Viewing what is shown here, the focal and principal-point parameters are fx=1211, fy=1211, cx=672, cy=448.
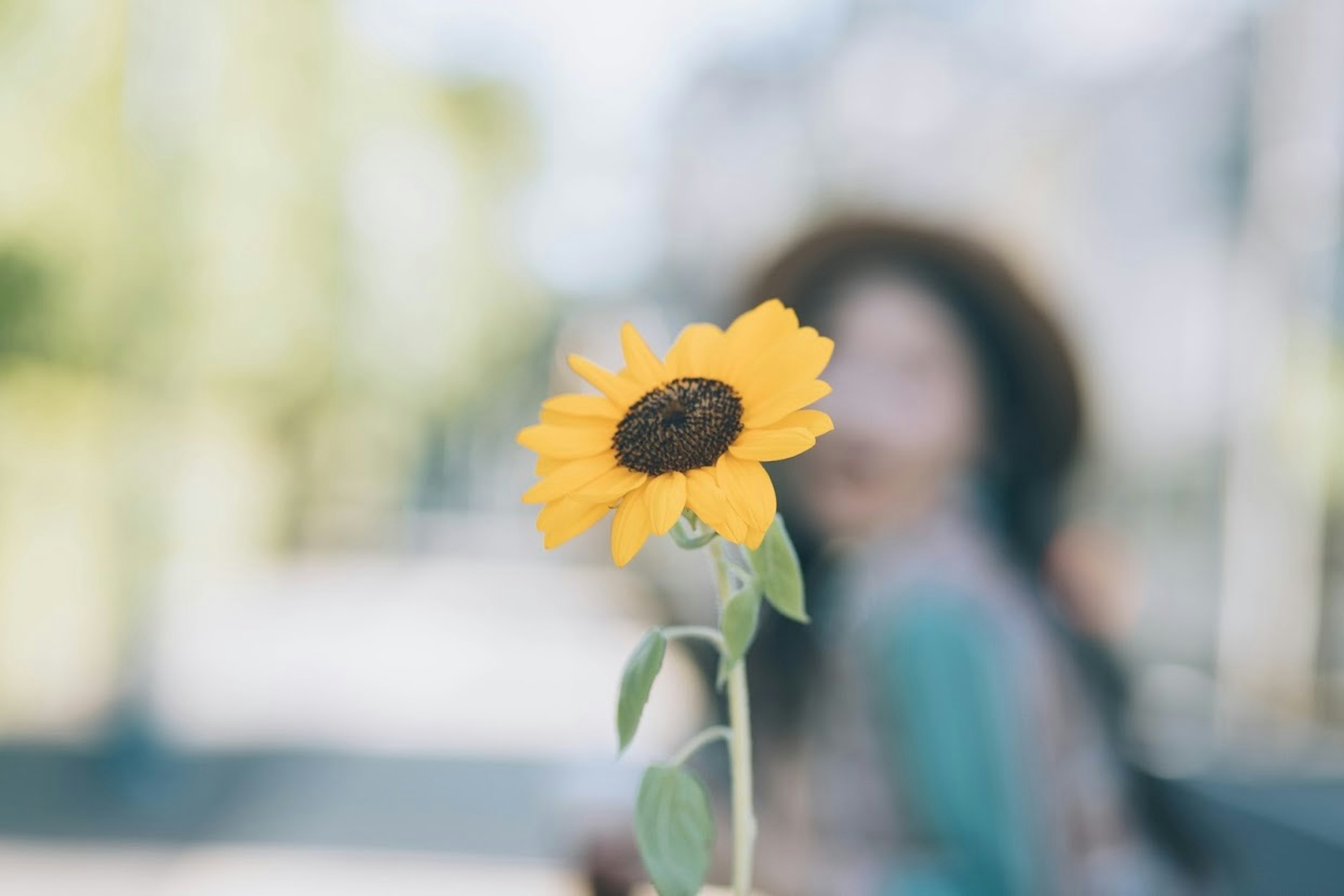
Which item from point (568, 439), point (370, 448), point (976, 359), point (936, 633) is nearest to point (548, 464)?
point (568, 439)

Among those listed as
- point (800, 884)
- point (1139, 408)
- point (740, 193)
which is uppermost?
point (740, 193)

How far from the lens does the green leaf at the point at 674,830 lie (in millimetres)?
552

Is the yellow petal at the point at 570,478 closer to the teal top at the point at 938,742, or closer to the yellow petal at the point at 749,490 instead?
the yellow petal at the point at 749,490

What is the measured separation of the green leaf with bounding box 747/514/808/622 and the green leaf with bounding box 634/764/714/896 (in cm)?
10

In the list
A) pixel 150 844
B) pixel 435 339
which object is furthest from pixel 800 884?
pixel 435 339

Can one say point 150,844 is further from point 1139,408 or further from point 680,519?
point 1139,408

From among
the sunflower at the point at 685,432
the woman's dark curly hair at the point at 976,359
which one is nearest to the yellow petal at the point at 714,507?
the sunflower at the point at 685,432

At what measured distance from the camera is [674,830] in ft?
1.87

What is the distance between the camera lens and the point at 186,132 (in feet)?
21.1

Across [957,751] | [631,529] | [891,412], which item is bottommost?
[957,751]

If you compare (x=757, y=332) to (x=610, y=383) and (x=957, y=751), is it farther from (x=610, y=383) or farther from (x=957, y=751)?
(x=957, y=751)

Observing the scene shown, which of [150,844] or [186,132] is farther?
[186,132]

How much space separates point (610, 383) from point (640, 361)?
2cm

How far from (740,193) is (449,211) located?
14.6 m
